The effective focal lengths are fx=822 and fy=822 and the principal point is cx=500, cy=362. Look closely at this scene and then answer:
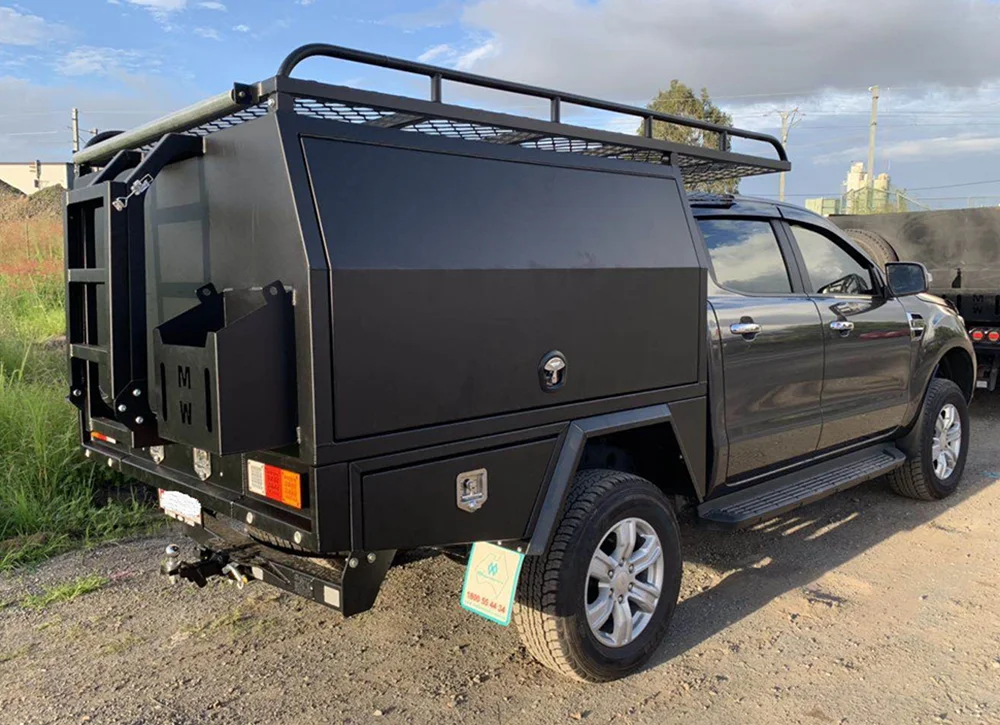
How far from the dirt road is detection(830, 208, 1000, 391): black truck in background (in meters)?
4.35

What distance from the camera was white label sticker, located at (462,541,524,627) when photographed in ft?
9.70

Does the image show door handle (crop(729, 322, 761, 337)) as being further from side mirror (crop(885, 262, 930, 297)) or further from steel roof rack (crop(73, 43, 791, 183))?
side mirror (crop(885, 262, 930, 297))

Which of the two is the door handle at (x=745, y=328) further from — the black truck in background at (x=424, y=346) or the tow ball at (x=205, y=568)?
the tow ball at (x=205, y=568)

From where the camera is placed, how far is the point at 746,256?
4.30 m

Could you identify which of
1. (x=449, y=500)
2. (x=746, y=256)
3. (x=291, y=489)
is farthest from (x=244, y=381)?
(x=746, y=256)

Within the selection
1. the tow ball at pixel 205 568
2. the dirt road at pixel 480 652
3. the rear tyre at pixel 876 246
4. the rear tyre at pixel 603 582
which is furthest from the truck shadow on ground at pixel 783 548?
the rear tyre at pixel 876 246

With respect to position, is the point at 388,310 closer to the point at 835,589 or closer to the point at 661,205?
the point at 661,205

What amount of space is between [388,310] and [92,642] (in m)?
2.30

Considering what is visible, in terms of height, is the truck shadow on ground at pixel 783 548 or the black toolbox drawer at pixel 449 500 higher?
the black toolbox drawer at pixel 449 500

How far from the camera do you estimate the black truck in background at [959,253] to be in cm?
834

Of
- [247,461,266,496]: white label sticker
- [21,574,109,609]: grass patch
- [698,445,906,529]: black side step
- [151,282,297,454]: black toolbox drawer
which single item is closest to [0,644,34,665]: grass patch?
[21,574,109,609]: grass patch

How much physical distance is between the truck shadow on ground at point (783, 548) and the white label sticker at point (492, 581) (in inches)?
35.4

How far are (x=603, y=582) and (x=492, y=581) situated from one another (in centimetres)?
50

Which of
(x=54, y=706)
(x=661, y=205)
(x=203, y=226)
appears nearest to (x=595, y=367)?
(x=661, y=205)
